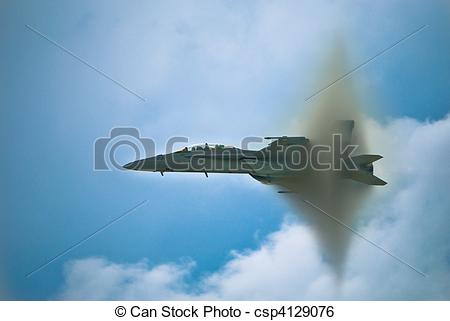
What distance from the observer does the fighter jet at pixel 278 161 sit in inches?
1027

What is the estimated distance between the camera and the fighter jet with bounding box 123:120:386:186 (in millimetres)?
26094

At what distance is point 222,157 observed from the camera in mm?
26062

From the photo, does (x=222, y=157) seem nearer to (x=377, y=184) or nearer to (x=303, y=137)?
(x=303, y=137)

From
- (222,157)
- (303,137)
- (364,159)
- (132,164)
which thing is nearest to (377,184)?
(364,159)

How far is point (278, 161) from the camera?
2616 centimetres
